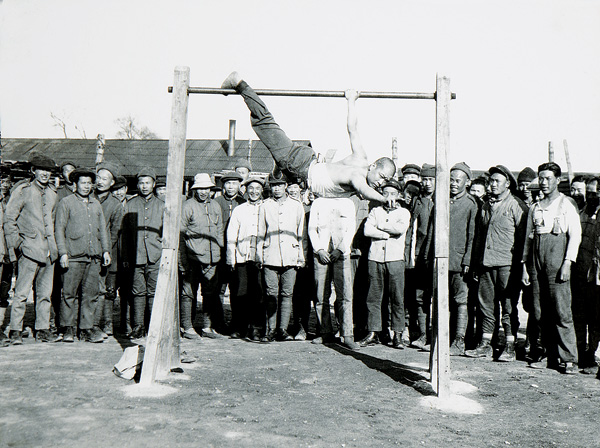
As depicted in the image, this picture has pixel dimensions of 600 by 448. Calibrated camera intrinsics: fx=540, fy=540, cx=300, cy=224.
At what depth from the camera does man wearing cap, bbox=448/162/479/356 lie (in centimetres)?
659

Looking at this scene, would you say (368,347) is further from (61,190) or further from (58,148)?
(58,148)

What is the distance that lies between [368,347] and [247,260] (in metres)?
1.97

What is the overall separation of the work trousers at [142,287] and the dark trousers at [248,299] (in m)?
1.11

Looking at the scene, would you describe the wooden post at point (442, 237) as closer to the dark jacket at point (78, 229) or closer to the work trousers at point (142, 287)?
the work trousers at point (142, 287)

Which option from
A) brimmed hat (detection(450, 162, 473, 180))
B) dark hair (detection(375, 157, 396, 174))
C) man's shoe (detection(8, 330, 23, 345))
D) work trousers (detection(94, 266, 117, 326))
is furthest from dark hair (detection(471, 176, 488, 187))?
man's shoe (detection(8, 330, 23, 345))

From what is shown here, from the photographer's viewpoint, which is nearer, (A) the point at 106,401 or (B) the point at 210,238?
(A) the point at 106,401

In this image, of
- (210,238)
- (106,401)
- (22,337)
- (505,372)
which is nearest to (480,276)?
(505,372)

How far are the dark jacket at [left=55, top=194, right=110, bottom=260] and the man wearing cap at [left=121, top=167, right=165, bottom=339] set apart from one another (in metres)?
0.43

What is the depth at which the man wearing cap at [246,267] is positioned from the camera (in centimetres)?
732

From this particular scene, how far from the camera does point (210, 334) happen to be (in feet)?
23.9

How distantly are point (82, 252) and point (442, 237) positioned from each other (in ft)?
14.4

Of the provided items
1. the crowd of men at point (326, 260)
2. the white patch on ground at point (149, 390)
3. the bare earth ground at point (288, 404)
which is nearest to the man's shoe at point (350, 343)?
the crowd of men at point (326, 260)

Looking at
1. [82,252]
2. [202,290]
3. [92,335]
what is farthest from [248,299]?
[82,252]

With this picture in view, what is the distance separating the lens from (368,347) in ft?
22.4
